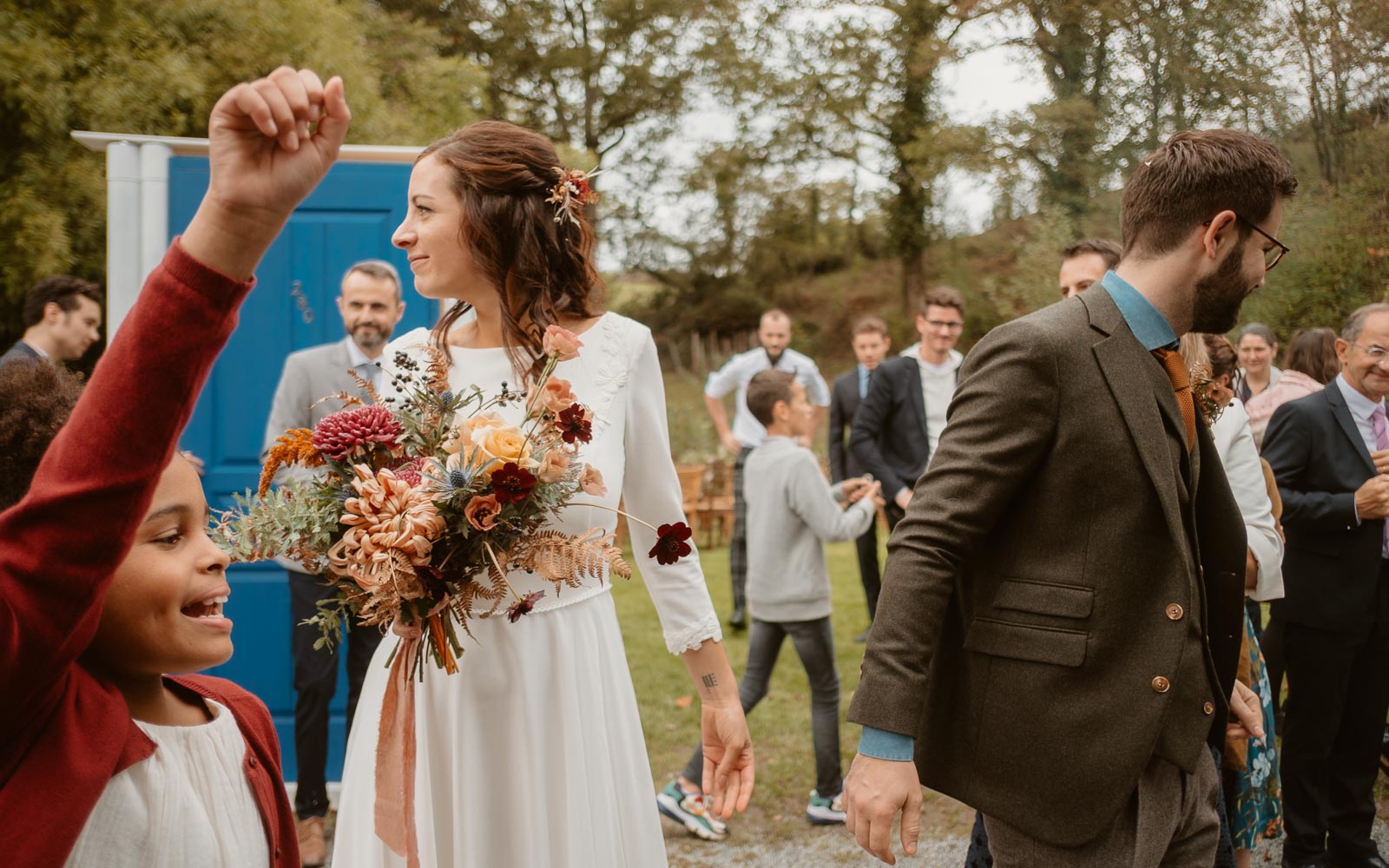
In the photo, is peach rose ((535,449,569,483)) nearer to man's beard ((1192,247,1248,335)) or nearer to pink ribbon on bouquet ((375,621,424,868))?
pink ribbon on bouquet ((375,621,424,868))

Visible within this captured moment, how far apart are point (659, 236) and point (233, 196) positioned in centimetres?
2748

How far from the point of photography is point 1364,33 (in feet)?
18.9

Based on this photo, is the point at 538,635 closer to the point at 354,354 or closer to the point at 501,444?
the point at 501,444

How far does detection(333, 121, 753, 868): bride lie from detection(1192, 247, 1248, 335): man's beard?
1210mm

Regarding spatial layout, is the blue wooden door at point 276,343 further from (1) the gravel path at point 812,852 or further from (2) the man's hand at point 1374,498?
(2) the man's hand at point 1374,498

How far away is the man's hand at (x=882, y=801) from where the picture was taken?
2.02 m

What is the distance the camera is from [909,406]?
23.4ft

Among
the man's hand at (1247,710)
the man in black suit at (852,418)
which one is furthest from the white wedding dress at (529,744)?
the man in black suit at (852,418)

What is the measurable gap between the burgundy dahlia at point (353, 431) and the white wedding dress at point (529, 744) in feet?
1.28

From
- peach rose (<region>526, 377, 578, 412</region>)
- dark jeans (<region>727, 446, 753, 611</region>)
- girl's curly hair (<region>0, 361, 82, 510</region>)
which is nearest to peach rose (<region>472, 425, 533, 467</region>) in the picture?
peach rose (<region>526, 377, 578, 412</region>)

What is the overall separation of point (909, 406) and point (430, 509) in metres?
5.54

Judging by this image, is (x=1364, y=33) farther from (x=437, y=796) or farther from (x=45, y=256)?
(x=45, y=256)

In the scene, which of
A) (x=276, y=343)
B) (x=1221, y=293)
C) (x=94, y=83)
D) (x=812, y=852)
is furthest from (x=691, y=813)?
(x=94, y=83)

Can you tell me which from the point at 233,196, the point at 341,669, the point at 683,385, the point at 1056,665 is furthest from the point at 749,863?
the point at 683,385
